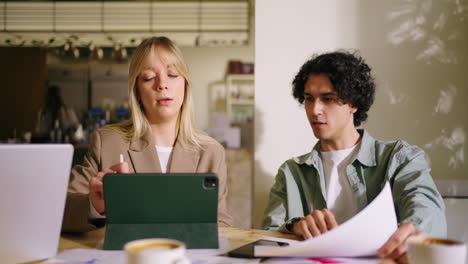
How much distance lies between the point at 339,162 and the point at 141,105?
2.73ft

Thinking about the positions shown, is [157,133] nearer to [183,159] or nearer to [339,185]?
[183,159]

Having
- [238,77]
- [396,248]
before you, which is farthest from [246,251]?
[238,77]

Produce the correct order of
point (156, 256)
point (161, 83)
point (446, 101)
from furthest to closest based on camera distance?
point (446, 101) → point (161, 83) → point (156, 256)

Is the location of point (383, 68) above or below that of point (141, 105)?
above

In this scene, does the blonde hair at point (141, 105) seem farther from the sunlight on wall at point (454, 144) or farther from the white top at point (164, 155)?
the sunlight on wall at point (454, 144)

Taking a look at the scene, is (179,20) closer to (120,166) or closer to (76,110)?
(76,110)

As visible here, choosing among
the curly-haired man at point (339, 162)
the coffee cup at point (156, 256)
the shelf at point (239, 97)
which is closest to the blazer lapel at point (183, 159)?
the curly-haired man at point (339, 162)

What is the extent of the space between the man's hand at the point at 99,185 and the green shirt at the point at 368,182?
2.01 feet

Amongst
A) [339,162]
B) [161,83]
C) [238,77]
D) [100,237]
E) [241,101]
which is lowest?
[100,237]

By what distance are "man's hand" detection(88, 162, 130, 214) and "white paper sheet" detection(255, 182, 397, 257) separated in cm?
39

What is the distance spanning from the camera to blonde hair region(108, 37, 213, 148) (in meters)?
1.61

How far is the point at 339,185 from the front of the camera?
161cm

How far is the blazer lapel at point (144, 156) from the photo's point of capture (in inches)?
61.5

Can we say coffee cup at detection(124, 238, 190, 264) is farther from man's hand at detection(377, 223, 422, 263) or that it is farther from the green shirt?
the green shirt
